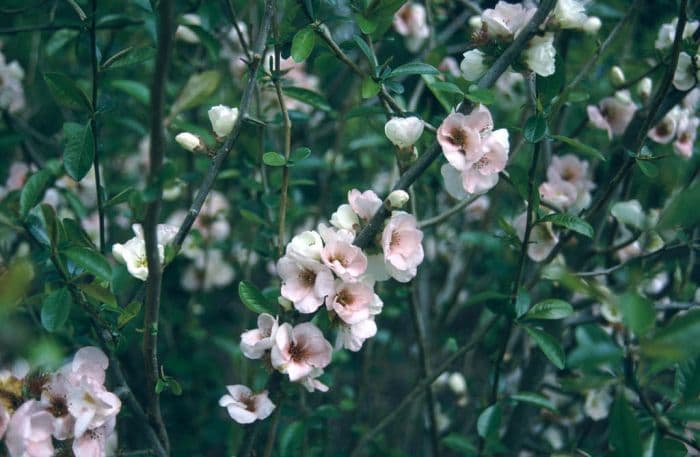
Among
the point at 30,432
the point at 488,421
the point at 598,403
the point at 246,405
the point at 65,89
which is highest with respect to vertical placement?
the point at 65,89

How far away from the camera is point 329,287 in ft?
3.56

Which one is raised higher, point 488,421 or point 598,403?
point 488,421

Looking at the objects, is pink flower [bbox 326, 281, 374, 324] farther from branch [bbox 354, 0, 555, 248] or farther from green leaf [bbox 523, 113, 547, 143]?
green leaf [bbox 523, 113, 547, 143]

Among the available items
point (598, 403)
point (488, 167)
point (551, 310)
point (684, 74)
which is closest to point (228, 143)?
point (488, 167)

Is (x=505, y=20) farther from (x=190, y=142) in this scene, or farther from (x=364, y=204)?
(x=190, y=142)

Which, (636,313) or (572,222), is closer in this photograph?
(636,313)

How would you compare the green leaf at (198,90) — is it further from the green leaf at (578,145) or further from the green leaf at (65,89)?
the green leaf at (578,145)

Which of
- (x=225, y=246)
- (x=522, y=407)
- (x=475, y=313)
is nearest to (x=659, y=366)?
(x=522, y=407)

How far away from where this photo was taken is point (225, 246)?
186cm

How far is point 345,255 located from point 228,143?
272 millimetres

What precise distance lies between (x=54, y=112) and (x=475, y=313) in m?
1.74

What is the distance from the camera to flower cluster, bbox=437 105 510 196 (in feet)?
3.58

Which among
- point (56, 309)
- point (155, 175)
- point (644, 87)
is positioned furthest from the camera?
point (644, 87)

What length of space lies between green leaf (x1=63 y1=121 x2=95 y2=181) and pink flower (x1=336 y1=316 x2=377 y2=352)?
52 cm
